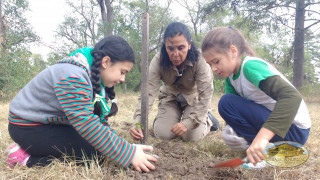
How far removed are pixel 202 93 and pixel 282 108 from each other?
5.24 ft

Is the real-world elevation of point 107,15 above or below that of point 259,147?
above

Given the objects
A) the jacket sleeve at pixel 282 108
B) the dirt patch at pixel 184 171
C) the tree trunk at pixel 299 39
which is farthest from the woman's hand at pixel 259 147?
the tree trunk at pixel 299 39

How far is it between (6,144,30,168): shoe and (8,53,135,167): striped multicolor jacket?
248 mm

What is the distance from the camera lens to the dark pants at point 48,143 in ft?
6.07

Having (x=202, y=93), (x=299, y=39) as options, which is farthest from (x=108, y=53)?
(x=299, y=39)

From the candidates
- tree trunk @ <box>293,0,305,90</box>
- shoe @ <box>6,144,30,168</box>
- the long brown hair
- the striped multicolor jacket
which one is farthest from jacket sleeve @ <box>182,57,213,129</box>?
tree trunk @ <box>293,0,305,90</box>

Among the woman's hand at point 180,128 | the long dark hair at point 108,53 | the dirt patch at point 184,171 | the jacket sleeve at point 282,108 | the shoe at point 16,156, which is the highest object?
the long dark hair at point 108,53

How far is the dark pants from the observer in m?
1.85

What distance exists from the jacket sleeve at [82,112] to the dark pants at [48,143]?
34 centimetres

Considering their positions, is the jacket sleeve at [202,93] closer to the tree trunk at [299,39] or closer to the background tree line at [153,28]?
the background tree line at [153,28]

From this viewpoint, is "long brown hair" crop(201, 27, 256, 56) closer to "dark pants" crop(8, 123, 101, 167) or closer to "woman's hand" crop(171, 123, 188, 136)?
"woman's hand" crop(171, 123, 188, 136)

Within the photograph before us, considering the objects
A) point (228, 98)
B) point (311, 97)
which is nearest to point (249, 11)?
point (311, 97)

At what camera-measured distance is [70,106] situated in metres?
1.60

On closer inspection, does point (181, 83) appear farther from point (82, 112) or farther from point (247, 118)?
point (82, 112)
